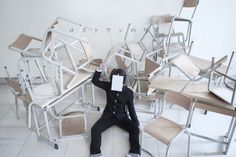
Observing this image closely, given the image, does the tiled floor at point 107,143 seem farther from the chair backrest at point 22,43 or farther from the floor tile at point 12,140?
the chair backrest at point 22,43

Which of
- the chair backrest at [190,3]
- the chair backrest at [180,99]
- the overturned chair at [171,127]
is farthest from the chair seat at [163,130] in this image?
the chair backrest at [190,3]

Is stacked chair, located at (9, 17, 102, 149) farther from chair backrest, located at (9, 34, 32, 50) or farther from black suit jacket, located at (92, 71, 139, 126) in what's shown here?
black suit jacket, located at (92, 71, 139, 126)

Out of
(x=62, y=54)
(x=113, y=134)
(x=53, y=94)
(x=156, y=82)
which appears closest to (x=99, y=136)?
(x=113, y=134)

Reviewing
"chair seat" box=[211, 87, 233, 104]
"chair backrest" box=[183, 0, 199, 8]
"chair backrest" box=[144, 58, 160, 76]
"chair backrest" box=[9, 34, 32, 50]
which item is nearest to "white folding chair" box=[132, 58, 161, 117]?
"chair backrest" box=[144, 58, 160, 76]

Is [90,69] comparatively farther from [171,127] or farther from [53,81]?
[171,127]

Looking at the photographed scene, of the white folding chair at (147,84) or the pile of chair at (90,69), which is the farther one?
the white folding chair at (147,84)

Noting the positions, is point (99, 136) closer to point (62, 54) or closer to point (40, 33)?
point (62, 54)

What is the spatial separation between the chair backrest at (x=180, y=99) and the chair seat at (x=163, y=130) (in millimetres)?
211

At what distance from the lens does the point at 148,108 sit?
307cm

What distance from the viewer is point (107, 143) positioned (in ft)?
7.98

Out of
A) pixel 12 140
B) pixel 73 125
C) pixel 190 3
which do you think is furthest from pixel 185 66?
pixel 12 140

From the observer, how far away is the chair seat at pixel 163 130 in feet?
6.60

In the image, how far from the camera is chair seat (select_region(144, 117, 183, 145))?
79.2 inches

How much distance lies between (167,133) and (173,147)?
1.35ft
